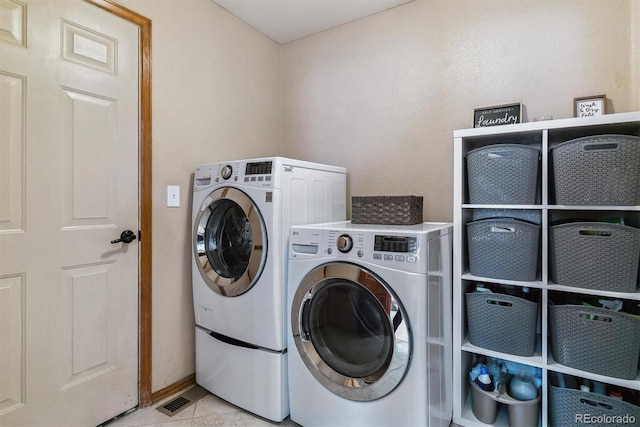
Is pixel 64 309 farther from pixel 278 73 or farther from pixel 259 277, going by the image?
pixel 278 73

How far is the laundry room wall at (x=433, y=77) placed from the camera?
5.50 ft

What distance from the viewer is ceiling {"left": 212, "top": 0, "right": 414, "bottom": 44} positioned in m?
2.21

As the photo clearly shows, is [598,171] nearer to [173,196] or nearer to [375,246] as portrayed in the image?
[375,246]

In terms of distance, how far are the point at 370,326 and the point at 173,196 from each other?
52.7 inches

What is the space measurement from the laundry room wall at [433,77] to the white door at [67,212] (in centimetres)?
133

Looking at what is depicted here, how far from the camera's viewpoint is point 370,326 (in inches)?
56.6

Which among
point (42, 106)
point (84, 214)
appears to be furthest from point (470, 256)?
point (42, 106)

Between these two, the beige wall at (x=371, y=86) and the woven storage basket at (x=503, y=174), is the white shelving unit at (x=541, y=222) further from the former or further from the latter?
the beige wall at (x=371, y=86)

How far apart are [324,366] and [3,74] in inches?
72.2

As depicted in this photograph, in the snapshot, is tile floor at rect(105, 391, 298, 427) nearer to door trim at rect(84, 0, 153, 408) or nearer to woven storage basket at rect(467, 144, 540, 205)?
door trim at rect(84, 0, 153, 408)

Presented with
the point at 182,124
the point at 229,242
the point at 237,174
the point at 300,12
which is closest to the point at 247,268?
the point at 229,242

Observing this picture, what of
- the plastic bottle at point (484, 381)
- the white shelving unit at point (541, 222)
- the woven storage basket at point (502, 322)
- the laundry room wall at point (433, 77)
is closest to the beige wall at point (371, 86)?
the laundry room wall at point (433, 77)

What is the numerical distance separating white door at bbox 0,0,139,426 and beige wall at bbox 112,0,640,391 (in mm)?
176

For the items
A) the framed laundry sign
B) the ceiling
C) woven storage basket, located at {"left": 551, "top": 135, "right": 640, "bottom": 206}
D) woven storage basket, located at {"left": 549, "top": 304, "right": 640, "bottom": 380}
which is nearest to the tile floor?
woven storage basket, located at {"left": 549, "top": 304, "right": 640, "bottom": 380}
